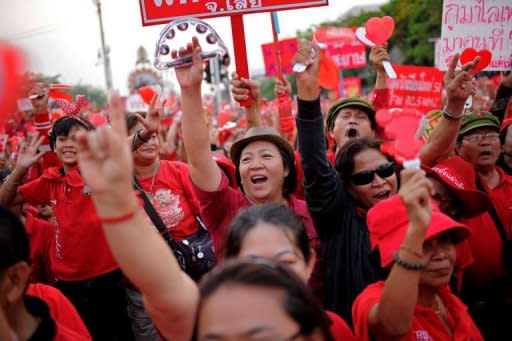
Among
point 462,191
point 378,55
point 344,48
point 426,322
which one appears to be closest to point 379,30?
point 378,55

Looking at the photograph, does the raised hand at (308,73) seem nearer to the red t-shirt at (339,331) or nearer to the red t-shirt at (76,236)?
the red t-shirt at (339,331)

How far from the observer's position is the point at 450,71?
313 cm

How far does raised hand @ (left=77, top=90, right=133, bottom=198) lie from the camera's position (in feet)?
4.45

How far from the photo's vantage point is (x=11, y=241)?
1.76 metres

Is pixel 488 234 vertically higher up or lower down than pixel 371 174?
lower down

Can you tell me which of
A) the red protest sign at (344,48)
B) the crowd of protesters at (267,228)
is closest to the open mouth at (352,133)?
the crowd of protesters at (267,228)

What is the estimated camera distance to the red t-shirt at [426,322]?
2.02m

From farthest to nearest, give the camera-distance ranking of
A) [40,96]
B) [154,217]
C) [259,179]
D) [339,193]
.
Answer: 1. [40,96]
2. [154,217]
3. [259,179]
4. [339,193]

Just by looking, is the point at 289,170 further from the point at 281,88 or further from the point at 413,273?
→ the point at 413,273

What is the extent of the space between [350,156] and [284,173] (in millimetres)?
406

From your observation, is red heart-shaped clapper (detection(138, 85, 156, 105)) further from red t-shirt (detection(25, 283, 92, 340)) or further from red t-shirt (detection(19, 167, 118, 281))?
red t-shirt (detection(25, 283, 92, 340))

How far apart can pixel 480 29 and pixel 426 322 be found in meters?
2.66

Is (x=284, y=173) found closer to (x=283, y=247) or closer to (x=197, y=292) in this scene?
(x=283, y=247)

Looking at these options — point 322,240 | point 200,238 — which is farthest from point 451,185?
point 200,238
